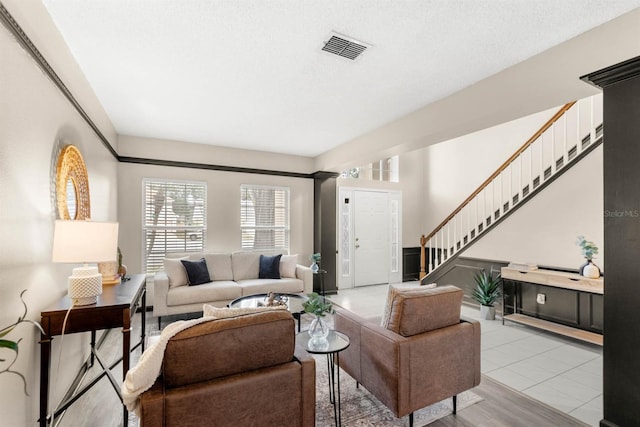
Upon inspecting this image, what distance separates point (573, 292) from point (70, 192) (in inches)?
209

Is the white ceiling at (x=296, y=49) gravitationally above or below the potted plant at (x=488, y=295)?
above

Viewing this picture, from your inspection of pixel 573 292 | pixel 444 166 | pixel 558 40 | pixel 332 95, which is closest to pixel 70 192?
pixel 332 95

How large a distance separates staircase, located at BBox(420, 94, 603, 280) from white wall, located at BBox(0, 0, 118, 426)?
5309mm

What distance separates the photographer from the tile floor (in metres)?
2.43

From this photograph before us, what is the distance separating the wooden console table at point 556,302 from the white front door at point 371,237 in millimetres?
2842

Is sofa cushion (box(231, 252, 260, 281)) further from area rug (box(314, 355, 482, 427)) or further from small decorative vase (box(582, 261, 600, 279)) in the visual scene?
small decorative vase (box(582, 261, 600, 279))

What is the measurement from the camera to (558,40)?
228cm

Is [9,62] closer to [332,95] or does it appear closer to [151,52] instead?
[151,52]

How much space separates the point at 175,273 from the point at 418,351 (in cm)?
343

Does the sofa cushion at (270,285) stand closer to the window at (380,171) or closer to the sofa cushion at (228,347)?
the sofa cushion at (228,347)

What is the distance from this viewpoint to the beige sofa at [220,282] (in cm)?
403

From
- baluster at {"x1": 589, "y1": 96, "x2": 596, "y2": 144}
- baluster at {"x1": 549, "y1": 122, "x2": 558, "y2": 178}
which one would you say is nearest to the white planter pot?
baluster at {"x1": 549, "y1": 122, "x2": 558, "y2": 178}

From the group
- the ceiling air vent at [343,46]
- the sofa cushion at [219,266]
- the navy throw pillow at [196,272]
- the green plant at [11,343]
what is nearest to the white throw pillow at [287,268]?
the sofa cushion at [219,266]

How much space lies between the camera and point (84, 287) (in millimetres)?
2057
